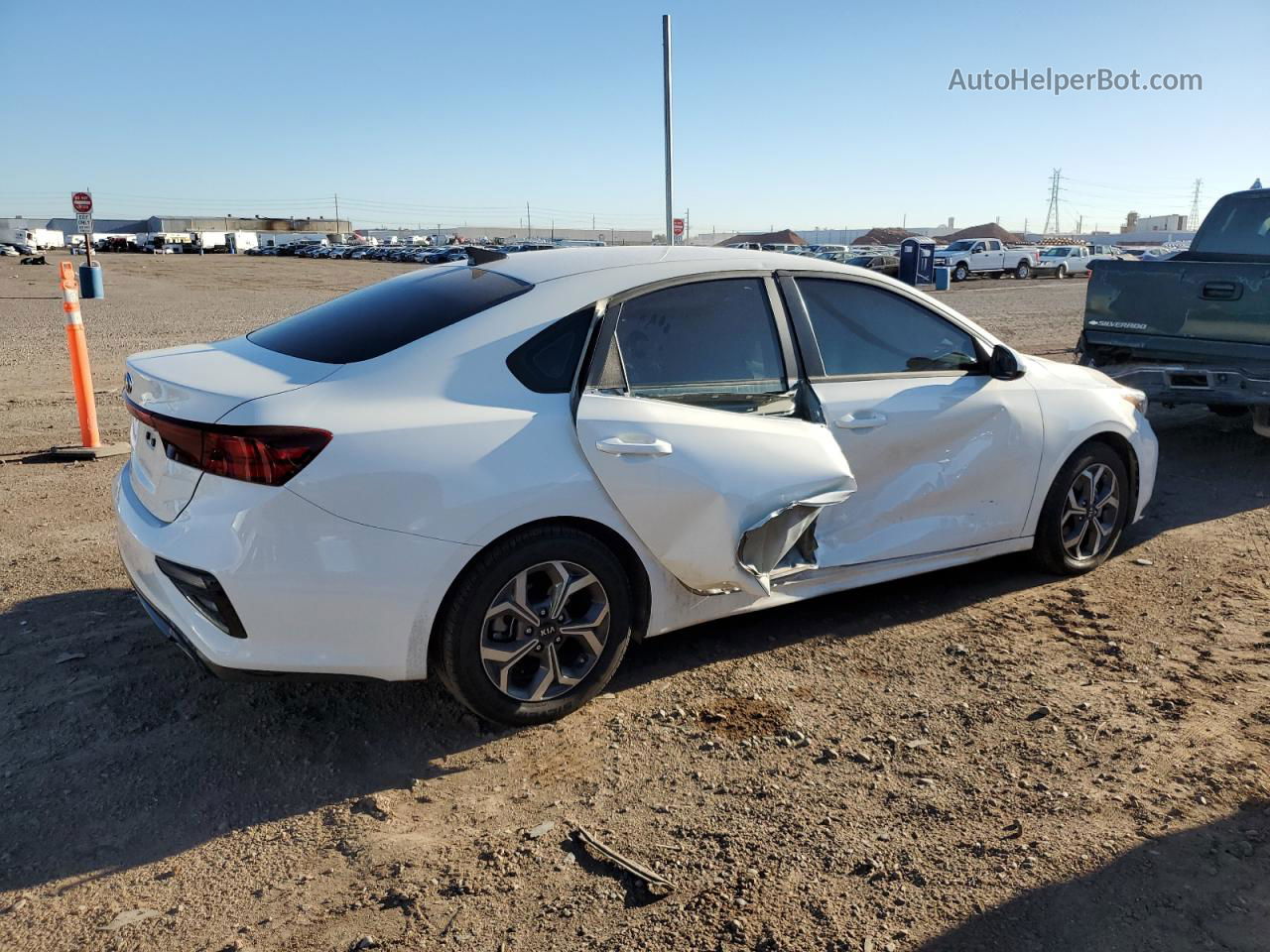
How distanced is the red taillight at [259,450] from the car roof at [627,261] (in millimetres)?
1152

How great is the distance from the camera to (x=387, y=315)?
12.7 feet

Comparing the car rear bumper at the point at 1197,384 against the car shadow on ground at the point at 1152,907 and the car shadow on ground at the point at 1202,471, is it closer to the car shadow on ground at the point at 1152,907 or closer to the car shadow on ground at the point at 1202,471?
the car shadow on ground at the point at 1202,471

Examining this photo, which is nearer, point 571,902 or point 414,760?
point 571,902

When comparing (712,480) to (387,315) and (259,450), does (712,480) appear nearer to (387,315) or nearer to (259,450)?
(387,315)

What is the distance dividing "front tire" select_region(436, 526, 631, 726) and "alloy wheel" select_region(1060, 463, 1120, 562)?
2.59 meters

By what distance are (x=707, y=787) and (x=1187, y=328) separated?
19.6 ft

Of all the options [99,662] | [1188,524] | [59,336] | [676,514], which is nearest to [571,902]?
[676,514]

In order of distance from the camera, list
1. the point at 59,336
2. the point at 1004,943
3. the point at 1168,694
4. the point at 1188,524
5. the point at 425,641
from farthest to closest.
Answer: the point at 59,336 < the point at 1188,524 < the point at 1168,694 < the point at 425,641 < the point at 1004,943

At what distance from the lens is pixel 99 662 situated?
13.4 feet

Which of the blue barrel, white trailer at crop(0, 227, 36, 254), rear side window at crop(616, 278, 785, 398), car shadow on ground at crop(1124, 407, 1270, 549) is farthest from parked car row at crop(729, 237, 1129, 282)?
white trailer at crop(0, 227, 36, 254)

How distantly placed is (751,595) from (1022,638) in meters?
1.34

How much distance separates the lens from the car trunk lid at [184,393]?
10.8ft

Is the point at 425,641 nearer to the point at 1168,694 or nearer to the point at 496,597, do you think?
the point at 496,597

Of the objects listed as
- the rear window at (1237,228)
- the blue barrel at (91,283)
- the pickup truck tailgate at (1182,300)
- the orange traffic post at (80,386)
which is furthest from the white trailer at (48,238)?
the pickup truck tailgate at (1182,300)
